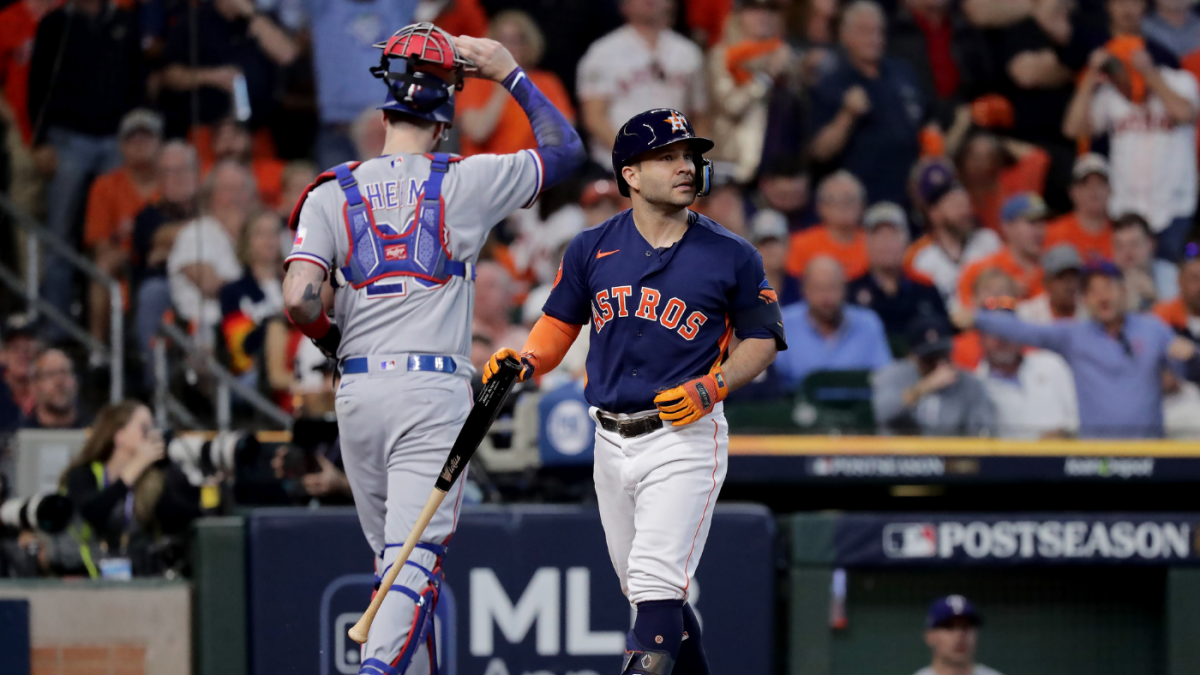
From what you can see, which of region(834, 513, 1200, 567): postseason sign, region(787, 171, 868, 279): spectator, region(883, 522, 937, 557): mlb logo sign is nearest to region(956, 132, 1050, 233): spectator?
region(787, 171, 868, 279): spectator

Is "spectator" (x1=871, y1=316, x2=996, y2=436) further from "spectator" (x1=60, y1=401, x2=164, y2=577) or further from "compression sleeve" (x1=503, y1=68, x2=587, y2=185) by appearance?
"spectator" (x1=60, y1=401, x2=164, y2=577)

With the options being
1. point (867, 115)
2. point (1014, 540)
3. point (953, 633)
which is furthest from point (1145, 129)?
point (953, 633)

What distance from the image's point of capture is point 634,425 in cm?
386

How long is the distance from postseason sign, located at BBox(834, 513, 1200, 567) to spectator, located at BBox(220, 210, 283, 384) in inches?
120

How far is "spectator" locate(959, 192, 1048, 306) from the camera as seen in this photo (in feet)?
27.6

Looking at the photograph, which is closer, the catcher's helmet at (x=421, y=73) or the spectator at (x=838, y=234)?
the catcher's helmet at (x=421, y=73)

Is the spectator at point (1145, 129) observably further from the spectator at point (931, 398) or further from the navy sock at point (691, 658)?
the navy sock at point (691, 658)

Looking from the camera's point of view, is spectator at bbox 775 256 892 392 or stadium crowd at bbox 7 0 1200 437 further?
spectator at bbox 775 256 892 392

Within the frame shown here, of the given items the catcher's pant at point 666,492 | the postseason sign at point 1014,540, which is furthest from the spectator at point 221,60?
the postseason sign at point 1014,540

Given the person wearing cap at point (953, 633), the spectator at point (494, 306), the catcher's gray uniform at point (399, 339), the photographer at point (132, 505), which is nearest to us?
the catcher's gray uniform at point (399, 339)

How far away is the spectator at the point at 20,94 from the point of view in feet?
21.7

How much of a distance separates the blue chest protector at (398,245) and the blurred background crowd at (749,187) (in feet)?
4.82

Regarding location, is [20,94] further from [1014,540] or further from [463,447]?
[1014,540]

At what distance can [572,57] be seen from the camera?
933 cm
